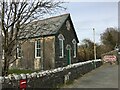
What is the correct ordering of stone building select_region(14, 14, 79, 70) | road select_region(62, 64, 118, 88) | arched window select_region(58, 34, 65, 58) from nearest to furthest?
road select_region(62, 64, 118, 88) < stone building select_region(14, 14, 79, 70) < arched window select_region(58, 34, 65, 58)

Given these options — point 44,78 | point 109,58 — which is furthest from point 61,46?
point 44,78

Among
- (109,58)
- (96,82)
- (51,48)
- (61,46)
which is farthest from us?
(109,58)

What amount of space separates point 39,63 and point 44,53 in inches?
54.7

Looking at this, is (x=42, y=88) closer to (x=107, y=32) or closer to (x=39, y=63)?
(x=39, y=63)

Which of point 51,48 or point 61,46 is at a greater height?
point 61,46

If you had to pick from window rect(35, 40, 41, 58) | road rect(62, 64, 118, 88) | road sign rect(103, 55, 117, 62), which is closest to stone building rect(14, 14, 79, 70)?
window rect(35, 40, 41, 58)

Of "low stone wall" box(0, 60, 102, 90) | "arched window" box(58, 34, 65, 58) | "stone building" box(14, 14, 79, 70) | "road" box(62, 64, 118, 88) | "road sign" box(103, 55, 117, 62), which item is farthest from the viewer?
"road sign" box(103, 55, 117, 62)

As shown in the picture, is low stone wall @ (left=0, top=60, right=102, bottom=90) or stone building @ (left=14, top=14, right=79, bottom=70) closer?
low stone wall @ (left=0, top=60, right=102, bottom=90)

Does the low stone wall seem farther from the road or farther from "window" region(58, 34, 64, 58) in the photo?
"window" region(58, 34, 64, 58)

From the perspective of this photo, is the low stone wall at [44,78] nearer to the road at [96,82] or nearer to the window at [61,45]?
the road at [96,82]

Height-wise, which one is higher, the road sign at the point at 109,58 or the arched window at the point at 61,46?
the arched window at the point at 61,46

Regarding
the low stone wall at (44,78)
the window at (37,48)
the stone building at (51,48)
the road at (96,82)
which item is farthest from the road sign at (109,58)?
the low stone wall at (44,78)

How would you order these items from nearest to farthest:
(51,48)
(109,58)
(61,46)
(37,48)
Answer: (51,48)
(37,48)
(61,46)
(109,58)

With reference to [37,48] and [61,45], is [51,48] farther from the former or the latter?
[37,48]
